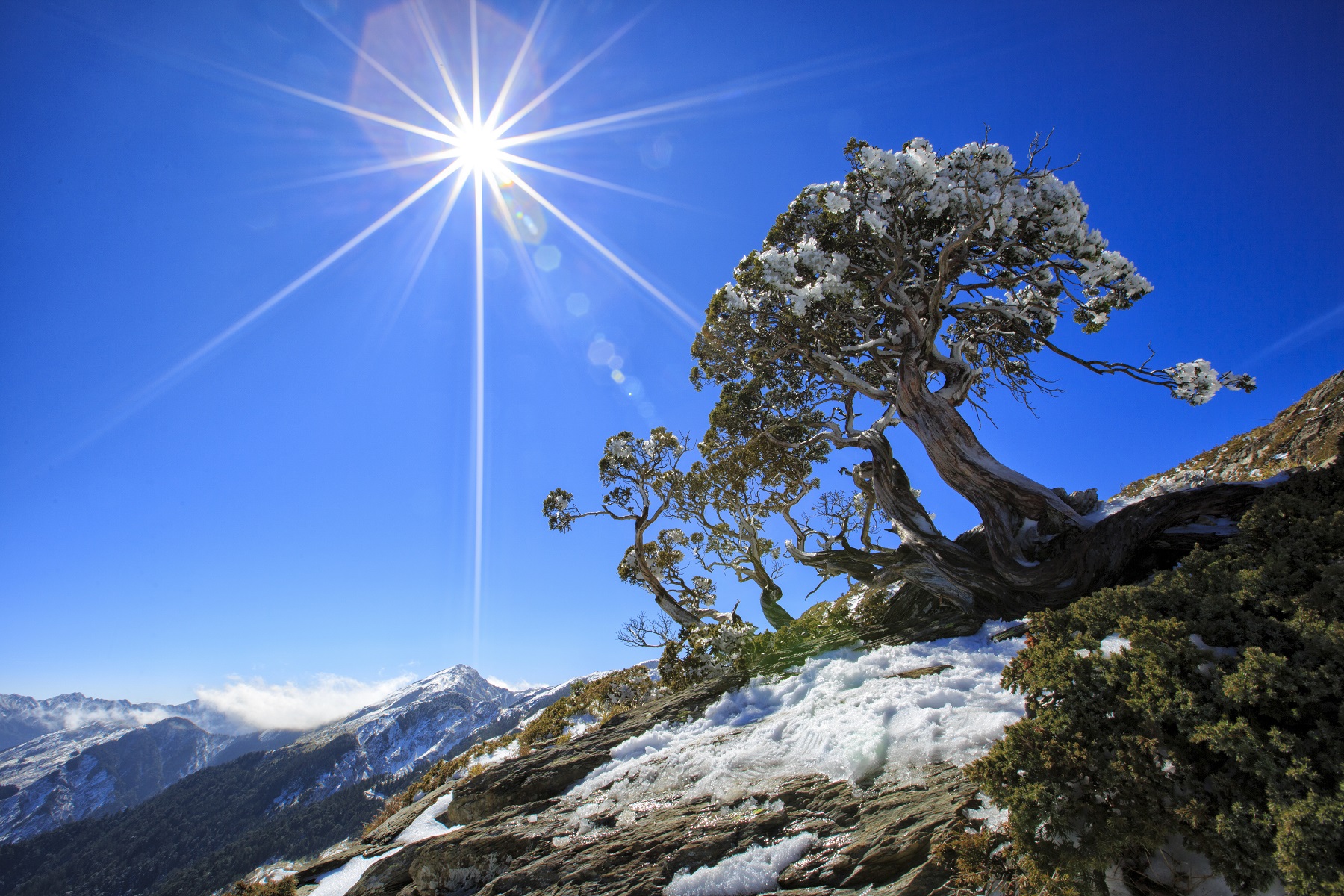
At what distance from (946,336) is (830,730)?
13.1 meters

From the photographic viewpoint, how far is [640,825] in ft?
21.7

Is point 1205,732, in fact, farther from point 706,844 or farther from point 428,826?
point 428,826

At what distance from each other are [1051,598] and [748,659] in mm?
6554

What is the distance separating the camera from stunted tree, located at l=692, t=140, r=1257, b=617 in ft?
37.4

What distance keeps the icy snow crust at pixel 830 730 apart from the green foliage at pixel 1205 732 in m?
2.00

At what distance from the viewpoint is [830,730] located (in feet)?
24.8

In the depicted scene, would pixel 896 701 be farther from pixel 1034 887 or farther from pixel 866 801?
pixel 1034 887

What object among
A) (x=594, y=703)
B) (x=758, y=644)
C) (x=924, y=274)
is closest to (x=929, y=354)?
(x=924, y=274)

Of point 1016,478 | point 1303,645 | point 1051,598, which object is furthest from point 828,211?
point 1303,645

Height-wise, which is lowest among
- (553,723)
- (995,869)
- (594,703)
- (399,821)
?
(995,869)

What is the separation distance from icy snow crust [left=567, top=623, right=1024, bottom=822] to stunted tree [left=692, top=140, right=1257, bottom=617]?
2.36m

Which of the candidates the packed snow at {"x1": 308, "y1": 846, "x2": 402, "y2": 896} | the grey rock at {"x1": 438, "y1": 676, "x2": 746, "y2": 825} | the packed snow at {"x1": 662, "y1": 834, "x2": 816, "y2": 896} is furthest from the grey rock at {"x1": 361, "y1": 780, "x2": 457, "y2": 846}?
the packed snow at {"x1": 662, "y1": 834, "x2": 816, "y2": 896}

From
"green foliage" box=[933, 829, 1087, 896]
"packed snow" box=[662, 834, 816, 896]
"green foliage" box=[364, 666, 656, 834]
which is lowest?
"green foliage" box=[933, 829, 1087, 896]

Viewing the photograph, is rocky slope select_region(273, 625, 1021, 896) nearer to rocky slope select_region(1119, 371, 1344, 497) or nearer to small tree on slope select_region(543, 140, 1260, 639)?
small tree on slope select_region(543, 140, 1260, 639)
